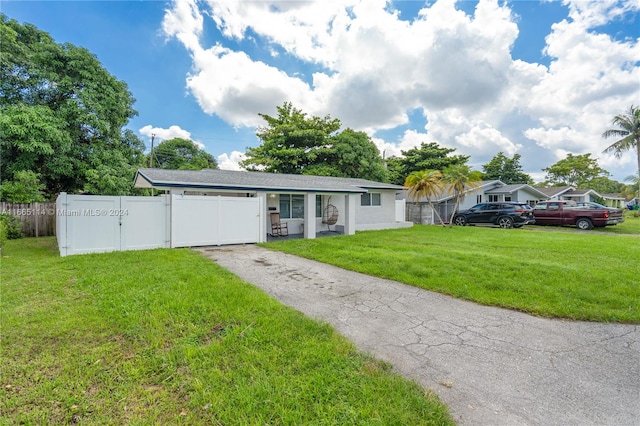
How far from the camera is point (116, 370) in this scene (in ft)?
8.11

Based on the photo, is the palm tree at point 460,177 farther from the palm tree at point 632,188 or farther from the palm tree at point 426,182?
the palm tree at point 632,188

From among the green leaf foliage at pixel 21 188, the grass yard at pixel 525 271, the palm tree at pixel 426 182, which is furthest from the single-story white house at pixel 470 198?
the green leaf foliage at pixel 21 188

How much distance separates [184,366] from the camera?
2537 mm

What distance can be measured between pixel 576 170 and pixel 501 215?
3577 centimetres

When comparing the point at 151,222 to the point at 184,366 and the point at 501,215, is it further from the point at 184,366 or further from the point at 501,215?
the point at 501,215

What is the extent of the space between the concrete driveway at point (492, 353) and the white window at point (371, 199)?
1062 cm

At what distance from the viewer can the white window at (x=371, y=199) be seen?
15445 millimetres

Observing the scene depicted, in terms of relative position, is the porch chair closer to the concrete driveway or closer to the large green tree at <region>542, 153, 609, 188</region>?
the concrete driveway

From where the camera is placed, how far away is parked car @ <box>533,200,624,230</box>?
14.3 m

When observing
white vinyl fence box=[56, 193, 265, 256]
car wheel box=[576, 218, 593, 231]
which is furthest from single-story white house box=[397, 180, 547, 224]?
white vinyl fence box=[56, 193, 265, 256]

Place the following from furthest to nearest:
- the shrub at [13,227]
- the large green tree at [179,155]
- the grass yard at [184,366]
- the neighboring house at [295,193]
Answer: the large green tree at [179,155]
the shrub at [13,227]
the neighboring house at [295,193]
the grass yard at [184,366]

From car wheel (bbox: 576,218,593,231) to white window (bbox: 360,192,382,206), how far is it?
10.8 meters

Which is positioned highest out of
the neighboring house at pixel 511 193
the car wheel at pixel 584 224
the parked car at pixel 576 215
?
the neighboring house at pixel 511 193

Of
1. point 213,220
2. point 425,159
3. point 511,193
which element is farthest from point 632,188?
point 213,220
